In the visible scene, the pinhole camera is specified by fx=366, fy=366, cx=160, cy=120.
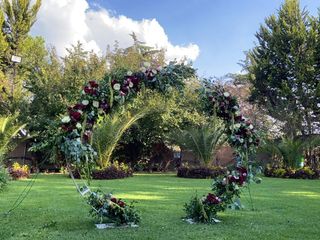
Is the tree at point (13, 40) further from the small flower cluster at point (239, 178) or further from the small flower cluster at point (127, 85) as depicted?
the small flower cluster at point (239, 178)

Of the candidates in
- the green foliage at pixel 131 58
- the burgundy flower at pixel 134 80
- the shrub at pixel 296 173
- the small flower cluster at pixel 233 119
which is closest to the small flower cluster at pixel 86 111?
the burgundy flower at pixel 134 80

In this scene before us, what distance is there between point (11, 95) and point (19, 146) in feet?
8.74

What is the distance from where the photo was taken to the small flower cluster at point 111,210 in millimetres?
5109

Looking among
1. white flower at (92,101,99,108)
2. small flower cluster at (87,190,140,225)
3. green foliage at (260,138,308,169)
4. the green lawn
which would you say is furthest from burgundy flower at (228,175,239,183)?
green foliage at (260,138,308,169)

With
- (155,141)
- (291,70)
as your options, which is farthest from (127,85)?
(291,70)

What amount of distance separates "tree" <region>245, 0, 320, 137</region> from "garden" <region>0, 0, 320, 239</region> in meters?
0.07

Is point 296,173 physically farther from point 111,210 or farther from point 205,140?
point 111,210

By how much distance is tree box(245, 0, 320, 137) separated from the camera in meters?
19.1

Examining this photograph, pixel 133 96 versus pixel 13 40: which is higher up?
pixel 13 40

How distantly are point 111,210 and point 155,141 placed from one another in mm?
14160

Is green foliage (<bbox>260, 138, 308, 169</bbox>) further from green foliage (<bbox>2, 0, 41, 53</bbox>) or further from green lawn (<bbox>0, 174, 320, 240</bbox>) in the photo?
green foliage (<bbox>2, 0, 41, 53</bbox>)

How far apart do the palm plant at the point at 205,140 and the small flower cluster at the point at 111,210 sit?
400 inches

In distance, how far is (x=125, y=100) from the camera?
5.45 metres

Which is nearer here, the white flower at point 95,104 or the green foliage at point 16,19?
the white flower at point 95,104
